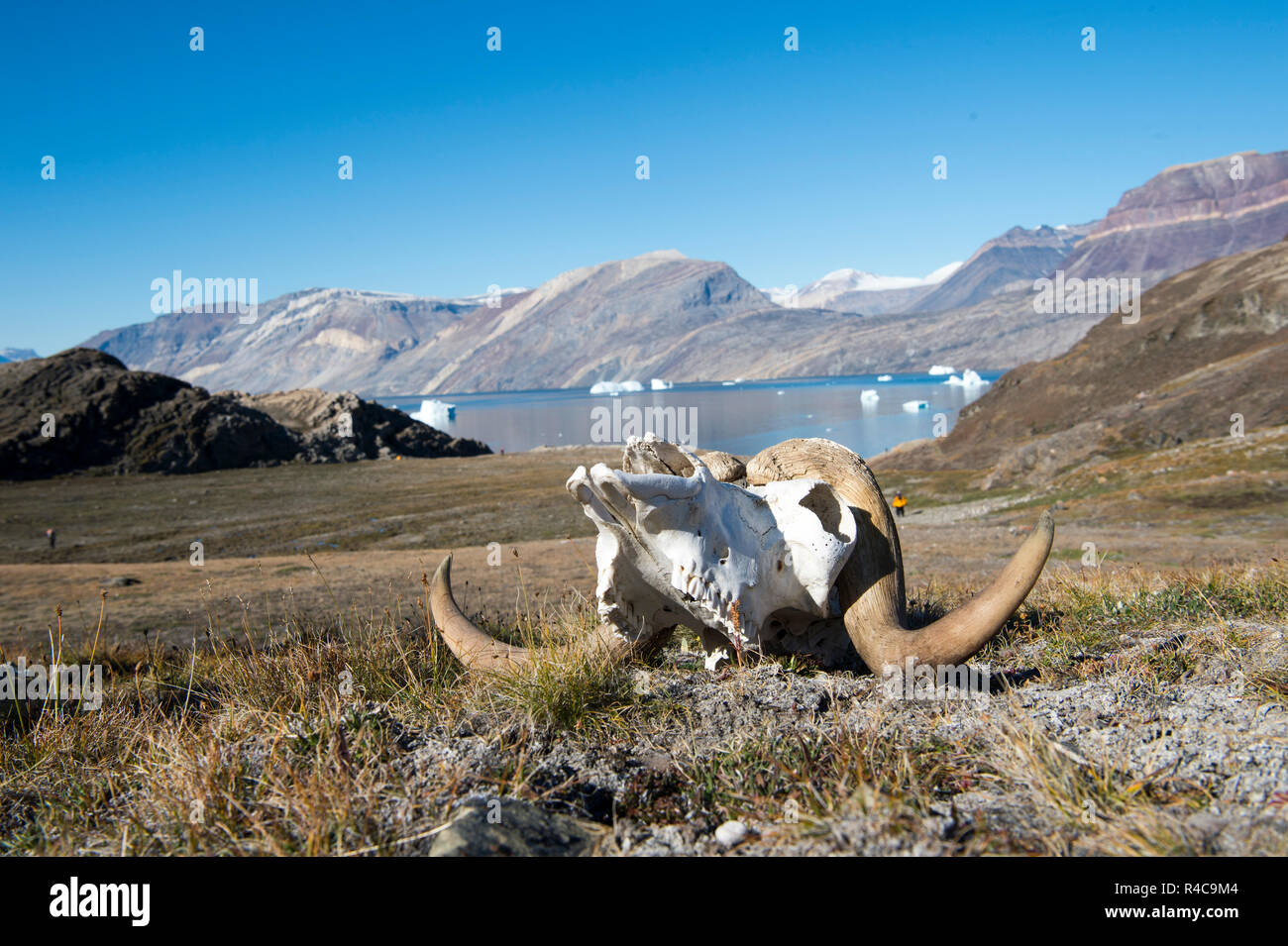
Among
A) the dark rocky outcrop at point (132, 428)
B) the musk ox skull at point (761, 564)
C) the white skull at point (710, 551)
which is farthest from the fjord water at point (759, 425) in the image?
the white skull at point (710, 551)

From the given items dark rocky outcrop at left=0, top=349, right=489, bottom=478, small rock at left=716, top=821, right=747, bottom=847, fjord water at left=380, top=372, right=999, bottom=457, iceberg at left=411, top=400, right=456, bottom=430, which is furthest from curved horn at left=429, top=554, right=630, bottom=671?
iceberg at left=411, top=400, right=456, bottom=430

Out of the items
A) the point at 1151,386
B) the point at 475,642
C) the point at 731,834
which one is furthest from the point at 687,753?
the point at 1151,386

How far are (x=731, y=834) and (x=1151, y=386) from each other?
38538 mm

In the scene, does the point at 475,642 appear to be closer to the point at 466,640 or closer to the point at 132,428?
the point at 466,640

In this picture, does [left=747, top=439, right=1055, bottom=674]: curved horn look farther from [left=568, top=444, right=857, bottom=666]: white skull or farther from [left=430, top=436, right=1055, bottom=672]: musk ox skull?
[left=568, top=444, right=857, bottom=666]: white skull

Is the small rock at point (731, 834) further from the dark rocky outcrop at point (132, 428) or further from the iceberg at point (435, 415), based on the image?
the iceberg at point (435, 415)

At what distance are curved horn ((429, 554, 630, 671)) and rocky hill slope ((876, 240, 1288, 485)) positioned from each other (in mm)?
25743

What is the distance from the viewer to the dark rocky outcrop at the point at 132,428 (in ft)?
145

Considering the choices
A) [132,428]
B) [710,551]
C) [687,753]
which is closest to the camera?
[687,753]

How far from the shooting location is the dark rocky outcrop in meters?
44.2

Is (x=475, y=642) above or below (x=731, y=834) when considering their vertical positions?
above

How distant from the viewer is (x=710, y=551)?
409cm

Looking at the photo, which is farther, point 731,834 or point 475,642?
point 475,642
